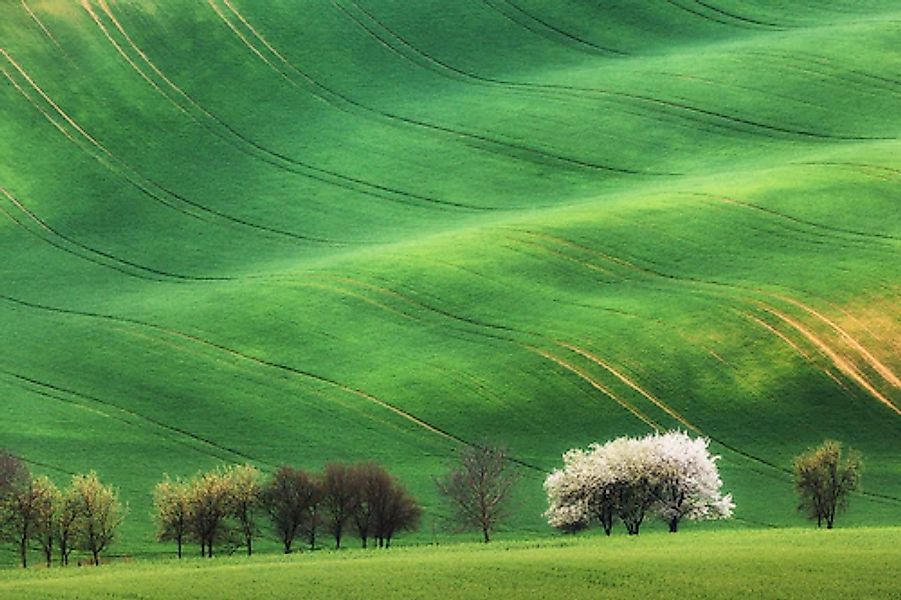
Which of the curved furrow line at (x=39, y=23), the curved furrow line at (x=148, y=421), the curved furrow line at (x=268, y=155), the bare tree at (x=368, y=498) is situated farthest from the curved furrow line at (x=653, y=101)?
the bare tree at (x=368, y=498)

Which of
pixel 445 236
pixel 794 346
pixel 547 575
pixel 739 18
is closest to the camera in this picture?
pixel 547 575

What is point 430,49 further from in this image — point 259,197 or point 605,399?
point 605,399

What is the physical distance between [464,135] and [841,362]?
38.4 meters

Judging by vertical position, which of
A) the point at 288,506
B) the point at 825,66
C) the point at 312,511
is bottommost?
the point at 312,511

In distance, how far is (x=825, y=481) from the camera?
7519cm

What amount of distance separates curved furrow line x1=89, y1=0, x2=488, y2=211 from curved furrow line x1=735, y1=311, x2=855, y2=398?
76.3 feet

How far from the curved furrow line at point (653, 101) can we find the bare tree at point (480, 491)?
146 ft

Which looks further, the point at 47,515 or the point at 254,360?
the point at 254,360

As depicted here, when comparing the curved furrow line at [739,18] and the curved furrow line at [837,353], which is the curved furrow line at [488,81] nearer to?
the curved furrow line at [739,18]

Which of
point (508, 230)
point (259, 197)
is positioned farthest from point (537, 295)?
point (259, 197)

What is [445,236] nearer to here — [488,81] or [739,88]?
[488,81]

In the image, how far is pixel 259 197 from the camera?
111 meters

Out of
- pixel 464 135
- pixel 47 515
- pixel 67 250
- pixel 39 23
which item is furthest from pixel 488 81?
pixel 47 515

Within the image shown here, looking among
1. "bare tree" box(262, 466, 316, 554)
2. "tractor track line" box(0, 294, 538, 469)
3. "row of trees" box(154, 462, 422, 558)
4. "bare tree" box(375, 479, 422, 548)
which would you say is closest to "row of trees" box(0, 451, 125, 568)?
"row of trees" box(154, 462, 422, 558)
